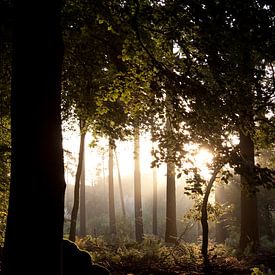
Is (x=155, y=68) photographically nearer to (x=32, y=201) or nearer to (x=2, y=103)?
(x=32, y=201)

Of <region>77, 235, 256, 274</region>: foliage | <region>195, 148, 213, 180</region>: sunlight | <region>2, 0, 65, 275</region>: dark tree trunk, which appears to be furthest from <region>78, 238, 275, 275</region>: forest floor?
<region>2, 0, 65, 275</region>: dark tree trunk

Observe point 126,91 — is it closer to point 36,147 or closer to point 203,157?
point 203,157

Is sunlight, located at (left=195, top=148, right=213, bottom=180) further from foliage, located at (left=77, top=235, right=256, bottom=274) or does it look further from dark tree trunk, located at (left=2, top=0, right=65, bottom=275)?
foliage, located at (left=77, top=235, right=256, bottom=274)

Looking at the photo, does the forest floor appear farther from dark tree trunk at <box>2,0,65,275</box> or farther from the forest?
dark tree trunk at <box>2,0,65,275</box>

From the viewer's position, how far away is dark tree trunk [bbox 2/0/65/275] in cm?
412

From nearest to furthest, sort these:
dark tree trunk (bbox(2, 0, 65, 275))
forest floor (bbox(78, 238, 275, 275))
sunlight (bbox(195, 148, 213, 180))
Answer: dark tree trunk (bbox(2, 0, 65, 275)) < sunlight (bbox(195, 148, 213, 180)) < forest floor (bbox(78, 238, 275, 275))

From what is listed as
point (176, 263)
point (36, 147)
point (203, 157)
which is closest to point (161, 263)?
point (176, 263)

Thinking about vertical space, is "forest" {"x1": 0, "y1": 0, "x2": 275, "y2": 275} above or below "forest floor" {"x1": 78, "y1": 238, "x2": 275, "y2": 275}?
above

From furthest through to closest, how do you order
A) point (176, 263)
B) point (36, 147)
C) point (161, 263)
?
point (176, 263)
point (161, 263)
point (36, 147)

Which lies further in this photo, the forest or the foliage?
the foliage

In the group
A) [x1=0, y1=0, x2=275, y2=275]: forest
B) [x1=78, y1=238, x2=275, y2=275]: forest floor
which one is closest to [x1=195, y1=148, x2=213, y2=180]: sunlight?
[x1=0, y1=0, x2=275, y2=275]: forest

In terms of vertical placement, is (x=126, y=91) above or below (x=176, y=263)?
above

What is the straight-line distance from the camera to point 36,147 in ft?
14.1

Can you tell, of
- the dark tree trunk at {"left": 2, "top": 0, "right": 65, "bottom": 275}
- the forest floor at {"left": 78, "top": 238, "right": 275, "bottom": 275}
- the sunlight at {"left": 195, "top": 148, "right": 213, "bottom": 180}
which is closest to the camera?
the dark tree trunk at {"left": 2, "top": 0, "right": 65, "bottom": 275}
